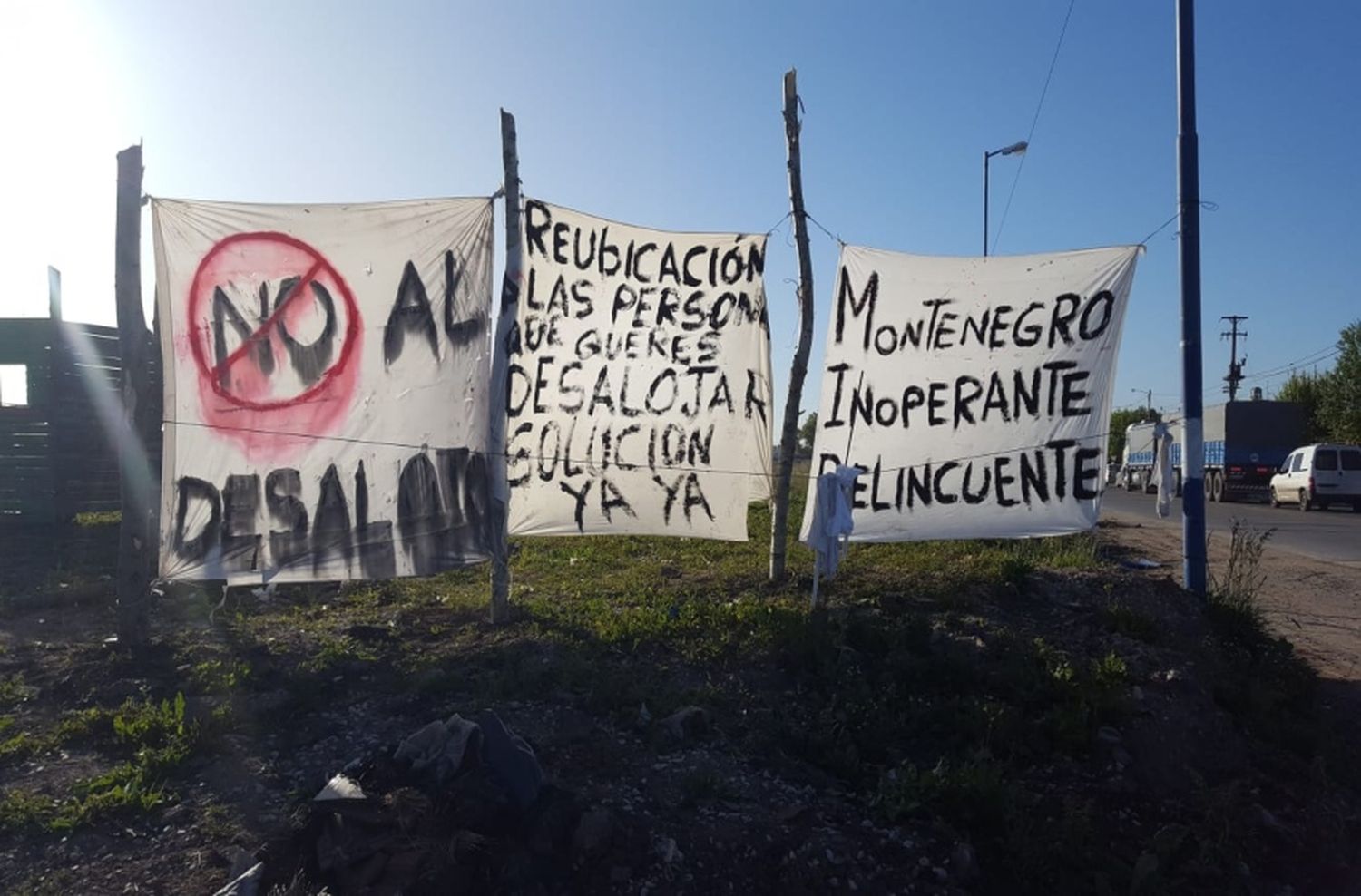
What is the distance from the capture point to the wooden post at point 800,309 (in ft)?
25.2

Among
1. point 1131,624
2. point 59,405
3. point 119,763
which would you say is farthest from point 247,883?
A: point 59,405

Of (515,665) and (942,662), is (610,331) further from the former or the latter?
(942,662)

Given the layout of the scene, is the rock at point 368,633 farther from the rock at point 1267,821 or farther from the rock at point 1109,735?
the rock at point 1267,821

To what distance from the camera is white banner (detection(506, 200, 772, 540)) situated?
725 cm

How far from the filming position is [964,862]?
158 inches

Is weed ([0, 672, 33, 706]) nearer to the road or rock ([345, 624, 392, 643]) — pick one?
A: rock ([345, 624, 392, 643])

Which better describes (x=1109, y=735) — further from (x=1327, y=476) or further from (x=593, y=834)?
(x=1327, y=476)

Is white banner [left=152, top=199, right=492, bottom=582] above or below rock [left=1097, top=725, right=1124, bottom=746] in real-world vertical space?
above

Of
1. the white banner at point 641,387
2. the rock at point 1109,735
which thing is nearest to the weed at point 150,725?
the white banner at point 641,387

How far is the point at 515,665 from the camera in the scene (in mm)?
5746

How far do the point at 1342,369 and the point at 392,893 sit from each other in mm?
52879

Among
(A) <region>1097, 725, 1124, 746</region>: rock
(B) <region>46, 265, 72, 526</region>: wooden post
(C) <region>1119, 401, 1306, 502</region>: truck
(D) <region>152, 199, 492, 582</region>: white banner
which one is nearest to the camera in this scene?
(A) <region>1097, 725, 1124, 746</region>: rock

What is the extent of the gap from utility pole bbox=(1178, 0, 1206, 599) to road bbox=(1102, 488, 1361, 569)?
26.3 feet

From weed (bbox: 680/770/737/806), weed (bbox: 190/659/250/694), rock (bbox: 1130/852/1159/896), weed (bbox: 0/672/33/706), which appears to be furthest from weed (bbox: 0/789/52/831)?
rock (bbox: 1130/852/1159/896)
